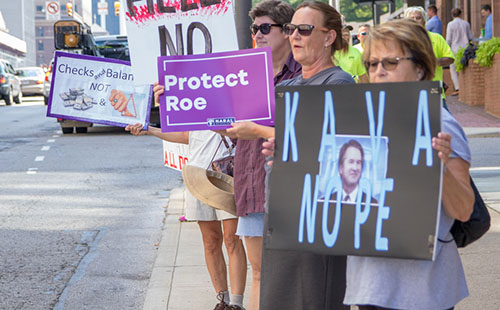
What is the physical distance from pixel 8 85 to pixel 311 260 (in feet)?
128

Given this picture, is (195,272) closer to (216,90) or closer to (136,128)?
(136,128)

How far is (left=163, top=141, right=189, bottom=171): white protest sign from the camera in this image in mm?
7098

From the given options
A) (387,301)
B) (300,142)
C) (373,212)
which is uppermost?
(300,142)

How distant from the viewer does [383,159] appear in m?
3.16

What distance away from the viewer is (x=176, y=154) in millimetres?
7340

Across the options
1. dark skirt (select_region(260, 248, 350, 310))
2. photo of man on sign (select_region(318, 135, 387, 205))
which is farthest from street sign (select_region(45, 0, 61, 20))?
photo of man on sign (select_region(318, 135, 387, 205))

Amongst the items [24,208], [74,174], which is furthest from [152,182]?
[24,208]

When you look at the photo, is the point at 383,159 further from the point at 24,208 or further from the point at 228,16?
the point at 24,208

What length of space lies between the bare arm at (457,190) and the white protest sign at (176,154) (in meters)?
3.98

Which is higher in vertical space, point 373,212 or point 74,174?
point 373,212

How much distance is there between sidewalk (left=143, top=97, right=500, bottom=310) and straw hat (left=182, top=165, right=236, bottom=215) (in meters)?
1.18

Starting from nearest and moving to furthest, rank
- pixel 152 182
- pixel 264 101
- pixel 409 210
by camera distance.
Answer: pixel 409 210
pixel 264 101
pixel 152 182

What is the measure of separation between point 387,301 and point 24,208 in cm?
839

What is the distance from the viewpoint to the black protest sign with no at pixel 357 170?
3.11 m
